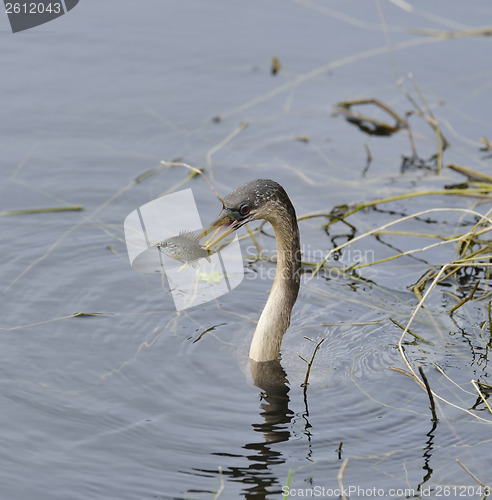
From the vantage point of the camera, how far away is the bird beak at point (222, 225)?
588 centimetres

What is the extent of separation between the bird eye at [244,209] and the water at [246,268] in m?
1.28

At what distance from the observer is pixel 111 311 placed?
7184mm

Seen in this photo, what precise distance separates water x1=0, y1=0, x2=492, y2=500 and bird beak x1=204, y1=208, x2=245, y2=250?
1.12 m

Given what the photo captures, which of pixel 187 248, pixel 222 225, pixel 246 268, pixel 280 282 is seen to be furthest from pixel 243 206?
pixel 246 268

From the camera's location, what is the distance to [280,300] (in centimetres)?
653

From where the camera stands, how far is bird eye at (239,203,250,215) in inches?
232

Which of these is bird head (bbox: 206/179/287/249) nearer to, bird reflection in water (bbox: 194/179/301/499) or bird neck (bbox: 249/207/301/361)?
bird reflection in water (bbox: 194/179/301/499)

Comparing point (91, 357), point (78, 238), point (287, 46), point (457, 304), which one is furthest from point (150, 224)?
point (287, 46)

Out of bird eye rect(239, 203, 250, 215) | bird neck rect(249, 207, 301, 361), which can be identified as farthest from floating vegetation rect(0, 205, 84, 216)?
bird eye rect(239, 203, 250, 215)

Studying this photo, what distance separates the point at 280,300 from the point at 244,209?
912 mm

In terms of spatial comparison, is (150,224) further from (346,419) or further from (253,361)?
(346,419)

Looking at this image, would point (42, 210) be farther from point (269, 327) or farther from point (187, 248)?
point (269, 327)

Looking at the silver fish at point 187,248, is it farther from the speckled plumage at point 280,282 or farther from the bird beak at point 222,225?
the speckled plumage at point 280,282

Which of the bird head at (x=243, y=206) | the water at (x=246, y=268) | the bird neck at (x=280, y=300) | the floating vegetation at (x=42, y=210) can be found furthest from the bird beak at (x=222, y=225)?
the floating vegetation at (x=42, y=210)
